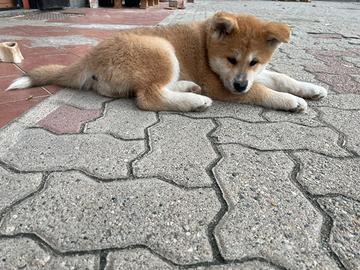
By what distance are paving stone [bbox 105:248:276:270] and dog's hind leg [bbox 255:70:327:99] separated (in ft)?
5.53

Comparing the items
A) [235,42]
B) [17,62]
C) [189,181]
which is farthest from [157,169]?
[17,62]

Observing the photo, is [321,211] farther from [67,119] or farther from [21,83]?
[21,83]

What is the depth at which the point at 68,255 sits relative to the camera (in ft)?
3.61

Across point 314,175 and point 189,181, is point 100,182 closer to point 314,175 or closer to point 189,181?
point 189,181

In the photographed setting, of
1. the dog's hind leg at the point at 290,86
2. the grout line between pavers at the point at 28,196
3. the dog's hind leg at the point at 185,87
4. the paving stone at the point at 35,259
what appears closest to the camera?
the paving stone at the point at 35,259

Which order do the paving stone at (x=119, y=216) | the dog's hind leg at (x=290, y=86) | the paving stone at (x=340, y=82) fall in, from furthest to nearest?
the paving stone at (x=340, y=82), the dog's hind leg at (x=290, y=86), the paving stone at (x=119, y=216)

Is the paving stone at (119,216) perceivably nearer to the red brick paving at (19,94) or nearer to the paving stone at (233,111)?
the paving stone at (233,111)

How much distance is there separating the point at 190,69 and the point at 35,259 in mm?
1709

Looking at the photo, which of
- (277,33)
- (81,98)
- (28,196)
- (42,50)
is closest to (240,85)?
(277,33)

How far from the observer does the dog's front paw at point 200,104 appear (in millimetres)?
2209

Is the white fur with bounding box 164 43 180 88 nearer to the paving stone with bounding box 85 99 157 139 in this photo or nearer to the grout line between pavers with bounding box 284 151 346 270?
the paving stone with bounding box 85 99 157 139

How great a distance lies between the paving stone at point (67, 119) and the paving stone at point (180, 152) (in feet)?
1.35

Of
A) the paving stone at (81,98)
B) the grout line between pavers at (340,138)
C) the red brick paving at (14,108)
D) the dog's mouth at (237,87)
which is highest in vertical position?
the dog's mouth at (237,87)

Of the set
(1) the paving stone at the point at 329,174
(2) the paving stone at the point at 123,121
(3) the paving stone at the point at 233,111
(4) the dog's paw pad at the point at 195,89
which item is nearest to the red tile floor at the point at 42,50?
(2) the paving stone at the point at 123,121
